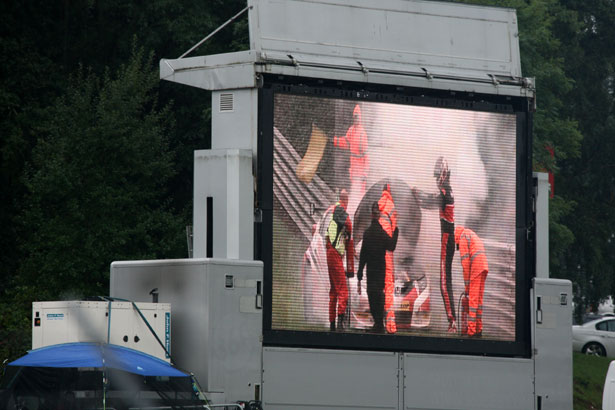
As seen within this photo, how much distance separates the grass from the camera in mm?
28984

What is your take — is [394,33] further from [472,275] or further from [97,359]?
[97,359]

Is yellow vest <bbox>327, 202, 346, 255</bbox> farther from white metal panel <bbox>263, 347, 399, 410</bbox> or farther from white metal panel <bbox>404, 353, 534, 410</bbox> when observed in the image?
white metal panel <bbox>404, 353, 534, 410</bbox>

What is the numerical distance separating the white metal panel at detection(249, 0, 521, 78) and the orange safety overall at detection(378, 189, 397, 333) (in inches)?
73.3

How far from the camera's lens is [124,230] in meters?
26.4

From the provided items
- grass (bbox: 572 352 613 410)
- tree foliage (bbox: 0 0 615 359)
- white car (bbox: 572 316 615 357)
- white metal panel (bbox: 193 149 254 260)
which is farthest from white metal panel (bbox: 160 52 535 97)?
white car (bbox: 572 316 615 357)

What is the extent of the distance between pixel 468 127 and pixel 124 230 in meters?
11.7

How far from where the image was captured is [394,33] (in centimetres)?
1650

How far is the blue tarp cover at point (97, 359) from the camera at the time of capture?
13.3 meters

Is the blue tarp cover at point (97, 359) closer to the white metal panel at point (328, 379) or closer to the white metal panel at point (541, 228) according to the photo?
the white metal panel at point (328, 379)

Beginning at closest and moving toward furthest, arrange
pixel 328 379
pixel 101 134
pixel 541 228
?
pixel 328 379
pixel 541 228
pixel 101 134

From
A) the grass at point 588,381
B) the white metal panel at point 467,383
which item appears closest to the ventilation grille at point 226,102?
the white metal panel at point 467,383

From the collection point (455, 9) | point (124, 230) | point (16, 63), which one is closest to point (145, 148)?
point (124, 230)

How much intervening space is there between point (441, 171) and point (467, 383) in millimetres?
2824

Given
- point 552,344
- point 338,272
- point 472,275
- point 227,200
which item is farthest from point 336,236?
point 552,344
